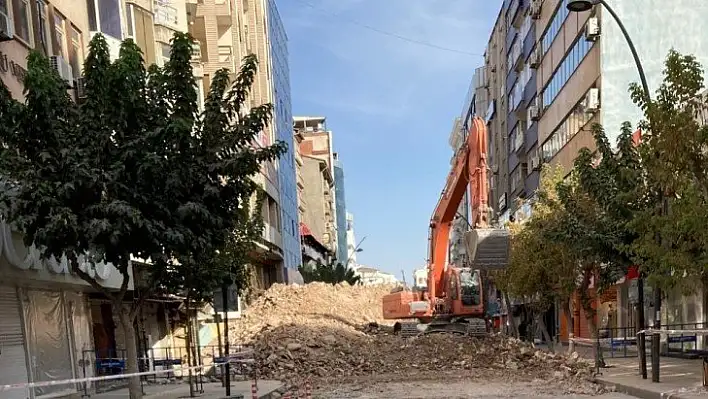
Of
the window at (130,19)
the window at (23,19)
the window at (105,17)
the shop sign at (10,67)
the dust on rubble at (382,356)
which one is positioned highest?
the window at (130,19)

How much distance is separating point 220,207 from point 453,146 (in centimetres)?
9438

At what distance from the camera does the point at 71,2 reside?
17406 millimetres

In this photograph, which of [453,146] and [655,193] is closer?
[655,193]

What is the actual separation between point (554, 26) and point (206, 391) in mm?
25793

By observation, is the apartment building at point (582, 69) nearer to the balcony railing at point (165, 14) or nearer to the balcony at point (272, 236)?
the balcony at point (272, 236)

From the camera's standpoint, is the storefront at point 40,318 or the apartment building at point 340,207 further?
the apartment building at point 340,207

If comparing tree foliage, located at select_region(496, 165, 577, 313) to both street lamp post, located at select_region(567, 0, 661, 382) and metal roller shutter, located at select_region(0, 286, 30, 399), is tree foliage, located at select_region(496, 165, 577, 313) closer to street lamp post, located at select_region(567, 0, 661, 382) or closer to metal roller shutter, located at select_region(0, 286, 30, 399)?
street lamp post, located at select_region(567, 0, 661, 382)

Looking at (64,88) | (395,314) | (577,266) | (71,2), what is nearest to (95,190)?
(64,88)

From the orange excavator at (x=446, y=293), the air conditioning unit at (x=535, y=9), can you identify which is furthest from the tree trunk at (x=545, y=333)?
the air conditioning unit at (x=535, y=9)

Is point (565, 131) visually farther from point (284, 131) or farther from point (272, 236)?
point (284, 131)

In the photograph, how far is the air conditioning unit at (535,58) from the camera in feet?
125

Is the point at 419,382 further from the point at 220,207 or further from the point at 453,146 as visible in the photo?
the point at 453,146

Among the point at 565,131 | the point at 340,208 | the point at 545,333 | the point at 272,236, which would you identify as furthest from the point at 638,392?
the point at 340,208

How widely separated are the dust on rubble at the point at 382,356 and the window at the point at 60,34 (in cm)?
1029
